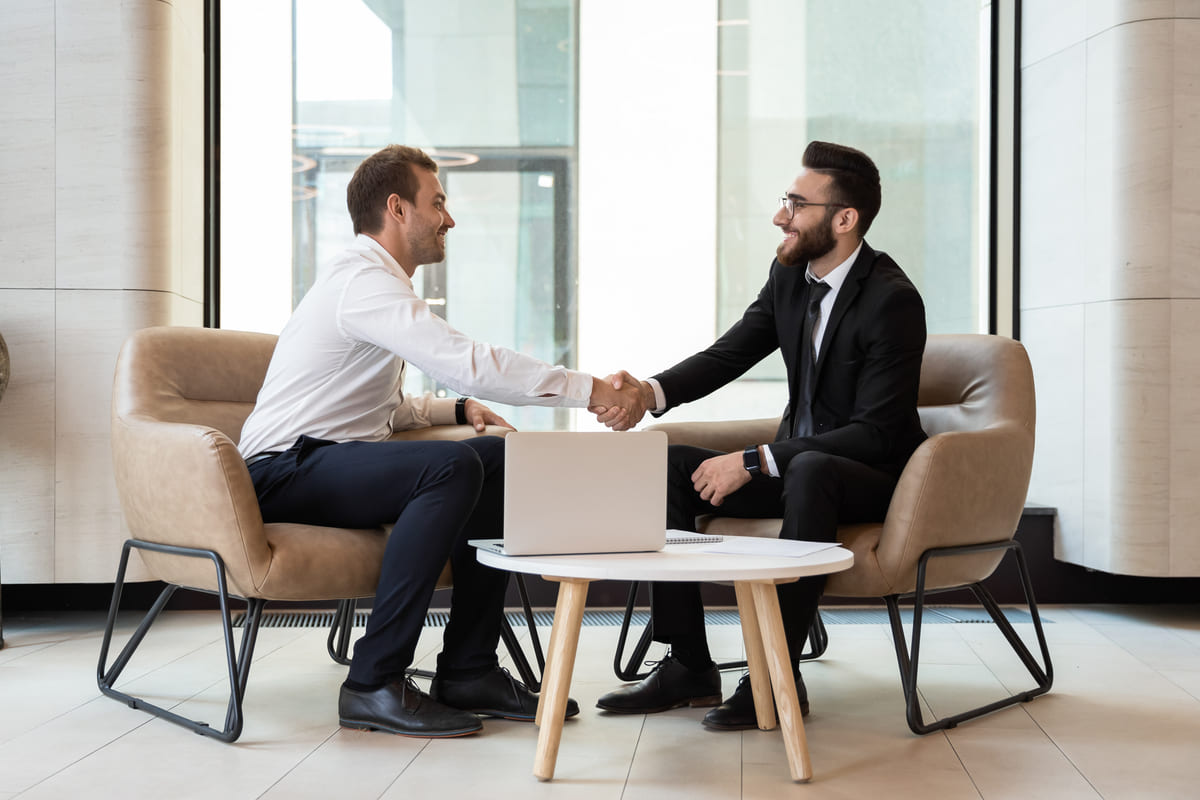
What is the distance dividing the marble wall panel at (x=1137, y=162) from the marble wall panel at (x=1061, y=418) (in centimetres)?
22

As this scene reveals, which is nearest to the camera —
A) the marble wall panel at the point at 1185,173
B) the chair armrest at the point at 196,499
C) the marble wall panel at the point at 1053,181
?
the chair armrest at the point at 196,499

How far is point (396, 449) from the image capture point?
2354 millimetres

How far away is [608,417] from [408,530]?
2.09 feet

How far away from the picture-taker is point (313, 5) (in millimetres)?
4039

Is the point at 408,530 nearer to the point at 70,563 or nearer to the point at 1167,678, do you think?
the point at 70,563

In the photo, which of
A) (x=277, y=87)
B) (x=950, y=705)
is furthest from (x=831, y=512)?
(x=277, y=87)

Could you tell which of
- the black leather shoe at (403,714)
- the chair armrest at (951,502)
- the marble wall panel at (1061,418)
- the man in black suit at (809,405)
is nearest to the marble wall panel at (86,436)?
the black leather shoe at (403,714)

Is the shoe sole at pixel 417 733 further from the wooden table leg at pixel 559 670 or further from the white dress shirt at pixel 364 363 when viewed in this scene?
the white dress shirt at pixel 364 363

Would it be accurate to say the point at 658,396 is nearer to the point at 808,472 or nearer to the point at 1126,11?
the point at 808,472

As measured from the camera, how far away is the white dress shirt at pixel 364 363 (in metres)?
2.41

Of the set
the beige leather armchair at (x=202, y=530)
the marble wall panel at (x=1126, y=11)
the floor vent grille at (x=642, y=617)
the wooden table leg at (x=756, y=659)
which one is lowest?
the floor vent grille at (x=642, y=617)

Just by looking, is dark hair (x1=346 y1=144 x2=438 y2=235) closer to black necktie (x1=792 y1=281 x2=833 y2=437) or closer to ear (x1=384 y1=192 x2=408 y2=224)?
ear (x1=384 y1=192 x2=408 y2=224)

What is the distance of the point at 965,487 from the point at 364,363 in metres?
1.34

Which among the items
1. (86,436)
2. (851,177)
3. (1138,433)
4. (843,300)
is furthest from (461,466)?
(1138,433)
